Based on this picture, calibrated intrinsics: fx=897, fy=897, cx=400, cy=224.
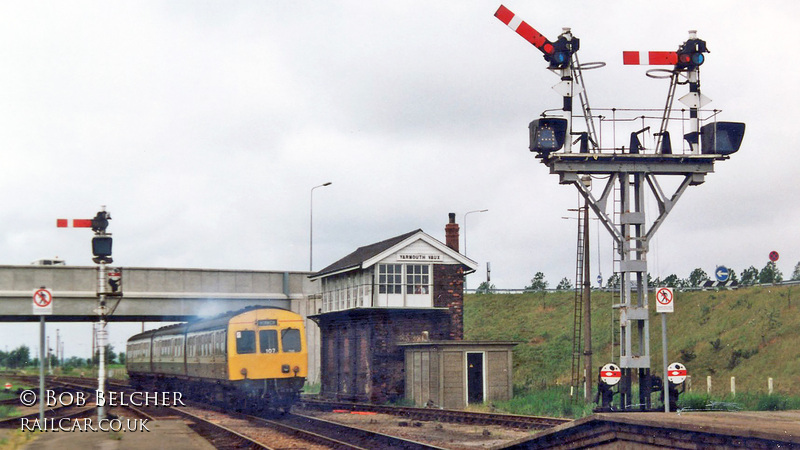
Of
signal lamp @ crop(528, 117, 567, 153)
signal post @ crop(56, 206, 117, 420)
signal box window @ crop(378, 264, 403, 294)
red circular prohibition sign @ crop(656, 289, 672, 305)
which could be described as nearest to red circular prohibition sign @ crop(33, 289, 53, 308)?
signal post @ crop(56, 206, 117, 420)

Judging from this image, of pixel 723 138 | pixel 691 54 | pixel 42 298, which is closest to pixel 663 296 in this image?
pixel 723 138

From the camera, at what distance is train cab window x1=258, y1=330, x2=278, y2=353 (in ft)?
96.6

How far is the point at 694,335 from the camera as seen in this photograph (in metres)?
46.3

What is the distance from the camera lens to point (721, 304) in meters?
49.4

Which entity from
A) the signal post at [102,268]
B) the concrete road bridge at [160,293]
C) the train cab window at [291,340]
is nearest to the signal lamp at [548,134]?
the signal post at [102,268]

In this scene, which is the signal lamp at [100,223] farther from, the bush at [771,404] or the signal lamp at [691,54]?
the bush at [771,404]

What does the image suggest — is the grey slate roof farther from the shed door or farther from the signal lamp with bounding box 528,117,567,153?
the signal lamp with bounding box 528,117,567,153

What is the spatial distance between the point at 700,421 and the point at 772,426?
112 cm

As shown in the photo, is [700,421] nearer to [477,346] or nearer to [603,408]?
[603,408]

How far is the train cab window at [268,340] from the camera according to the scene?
29438mm

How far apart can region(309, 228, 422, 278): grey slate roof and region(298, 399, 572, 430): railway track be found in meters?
6.10

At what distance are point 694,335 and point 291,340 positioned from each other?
25.0 metres

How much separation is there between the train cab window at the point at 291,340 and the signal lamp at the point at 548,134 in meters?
12.3

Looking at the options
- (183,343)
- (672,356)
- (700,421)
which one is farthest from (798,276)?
(700,421)
